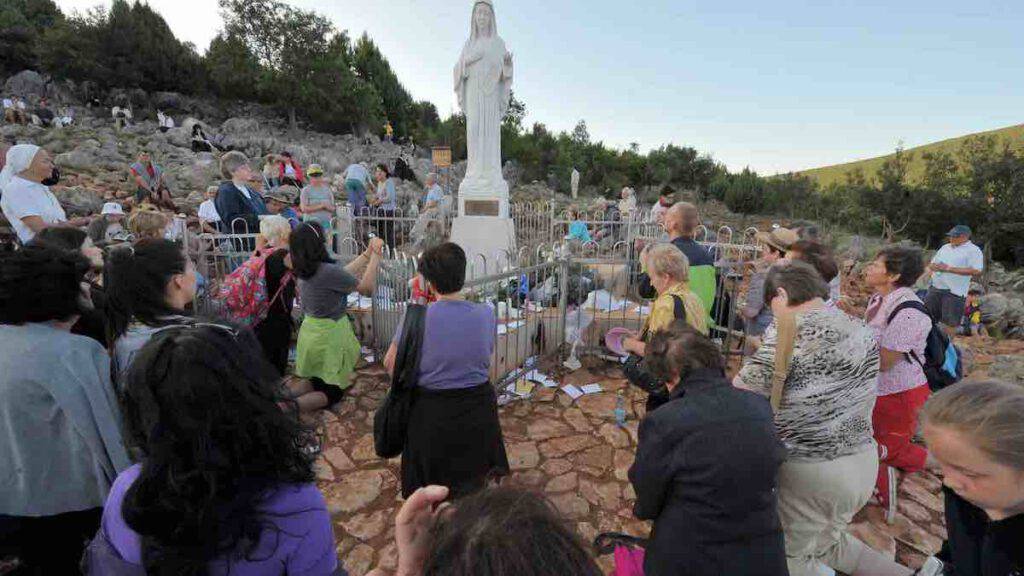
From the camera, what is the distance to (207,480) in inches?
36.2

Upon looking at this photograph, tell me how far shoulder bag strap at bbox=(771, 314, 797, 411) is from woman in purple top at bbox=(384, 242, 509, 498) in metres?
1.41

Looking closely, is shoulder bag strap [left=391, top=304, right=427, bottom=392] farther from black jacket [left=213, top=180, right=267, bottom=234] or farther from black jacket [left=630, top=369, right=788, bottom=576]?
black jacket [left=213, top=180, right=267, bottom=234]

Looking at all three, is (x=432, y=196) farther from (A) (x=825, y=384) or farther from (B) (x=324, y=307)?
(A) (x=825, y=384)

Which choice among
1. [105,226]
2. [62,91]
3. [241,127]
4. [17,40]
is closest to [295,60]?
[241,127]

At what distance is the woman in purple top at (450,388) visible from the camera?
224cm

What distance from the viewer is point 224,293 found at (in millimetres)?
3789

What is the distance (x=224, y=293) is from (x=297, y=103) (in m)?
41.6

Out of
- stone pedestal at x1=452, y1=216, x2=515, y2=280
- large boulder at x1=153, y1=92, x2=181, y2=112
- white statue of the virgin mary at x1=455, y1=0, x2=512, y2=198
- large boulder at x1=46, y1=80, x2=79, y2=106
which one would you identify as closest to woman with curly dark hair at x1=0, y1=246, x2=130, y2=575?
stone pedestal at x1=452, y1=216, x2=515, y2=280

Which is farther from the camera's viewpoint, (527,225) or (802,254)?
(527,225)

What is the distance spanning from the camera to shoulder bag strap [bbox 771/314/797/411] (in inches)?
78.5

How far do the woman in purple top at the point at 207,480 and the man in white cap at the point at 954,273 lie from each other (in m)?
8.17

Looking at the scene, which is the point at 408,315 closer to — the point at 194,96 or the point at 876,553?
the point at 876,553

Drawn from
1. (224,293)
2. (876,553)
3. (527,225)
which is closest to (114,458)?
(224,293)

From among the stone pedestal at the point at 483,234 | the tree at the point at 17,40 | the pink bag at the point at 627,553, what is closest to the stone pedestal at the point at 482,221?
the stone pedestal at the point at 483,234
